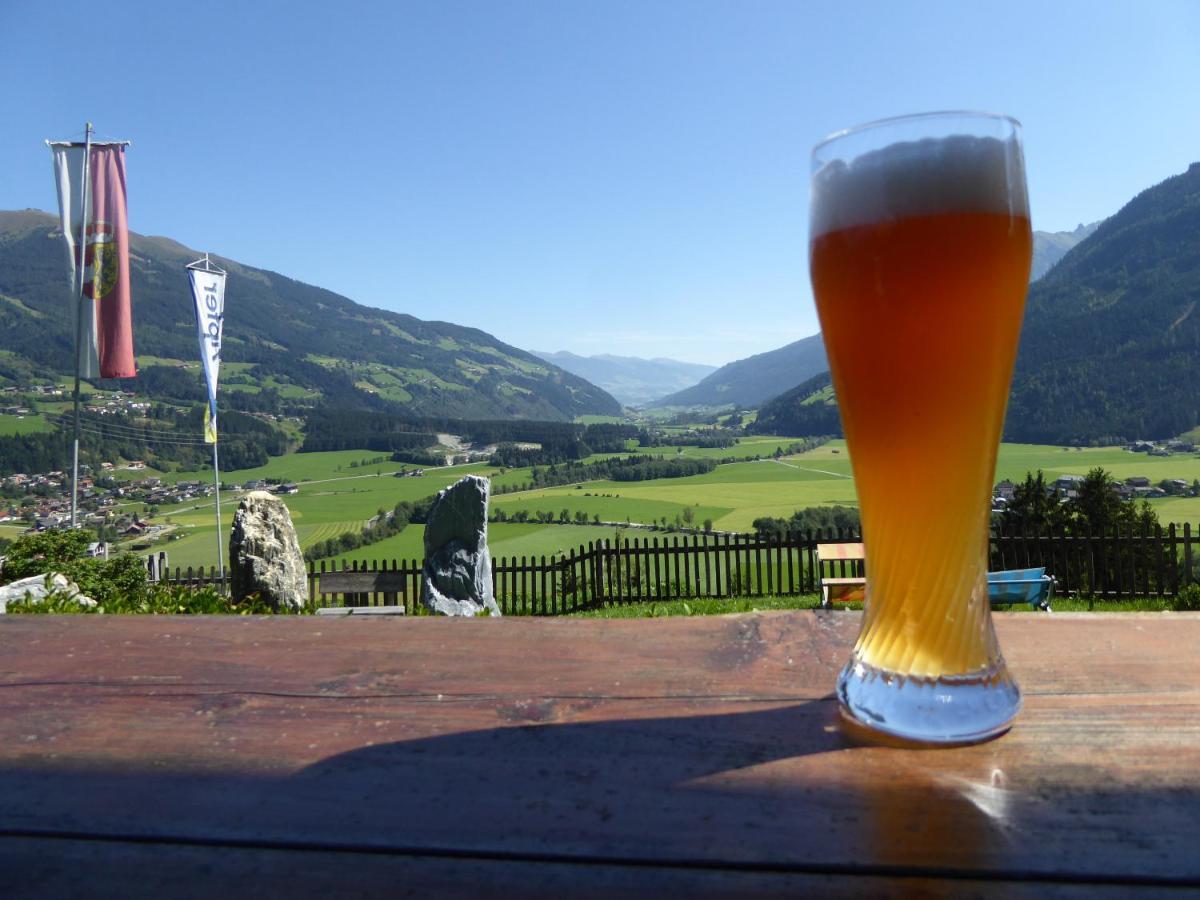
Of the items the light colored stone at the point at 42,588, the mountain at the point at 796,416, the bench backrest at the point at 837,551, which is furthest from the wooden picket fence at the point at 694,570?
the mountain at the point at 796,416

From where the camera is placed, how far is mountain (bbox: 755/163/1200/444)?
66375mm

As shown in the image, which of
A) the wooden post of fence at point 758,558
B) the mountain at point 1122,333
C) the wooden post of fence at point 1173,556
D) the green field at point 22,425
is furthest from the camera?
the green field at point 22,425

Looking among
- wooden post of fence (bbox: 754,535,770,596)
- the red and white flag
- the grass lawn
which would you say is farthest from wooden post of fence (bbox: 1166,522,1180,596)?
the red and white flag

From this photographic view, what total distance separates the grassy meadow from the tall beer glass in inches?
772

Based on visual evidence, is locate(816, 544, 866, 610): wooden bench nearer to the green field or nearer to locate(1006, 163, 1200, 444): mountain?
locate(1006, 163, 1200, 444): mountain

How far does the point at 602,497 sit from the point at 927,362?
135ft

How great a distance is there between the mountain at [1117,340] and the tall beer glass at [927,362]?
49.5m

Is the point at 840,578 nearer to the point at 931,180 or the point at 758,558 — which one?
the point at 758,558

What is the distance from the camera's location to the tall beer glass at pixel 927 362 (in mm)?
747

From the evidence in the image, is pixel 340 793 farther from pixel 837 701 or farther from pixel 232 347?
pixel 232 347

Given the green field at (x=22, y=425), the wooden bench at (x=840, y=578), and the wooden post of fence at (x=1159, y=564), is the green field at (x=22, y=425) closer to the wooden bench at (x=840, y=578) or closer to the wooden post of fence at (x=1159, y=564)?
the wooden bench at (x=840, y=578)

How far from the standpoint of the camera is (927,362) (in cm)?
77

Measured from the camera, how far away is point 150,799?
0.61 m

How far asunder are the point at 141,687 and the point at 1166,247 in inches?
5572
